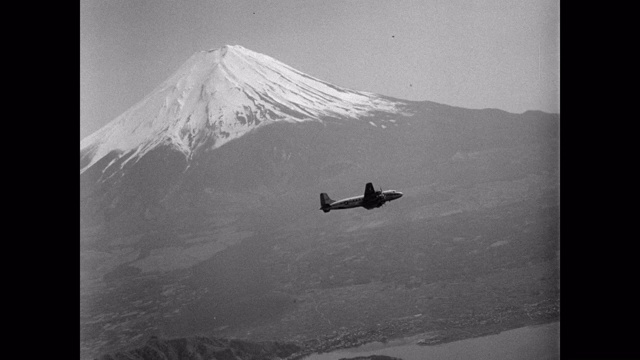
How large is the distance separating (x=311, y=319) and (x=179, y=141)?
1.84 m

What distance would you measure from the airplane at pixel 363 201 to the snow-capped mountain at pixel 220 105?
693 millimetres

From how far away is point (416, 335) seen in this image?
549cm

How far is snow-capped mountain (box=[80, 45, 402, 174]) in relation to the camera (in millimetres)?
5031

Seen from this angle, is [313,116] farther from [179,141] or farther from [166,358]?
[166,358]

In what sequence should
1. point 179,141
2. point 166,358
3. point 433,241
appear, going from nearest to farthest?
point 166,358 < point 179,141 < point 433,241

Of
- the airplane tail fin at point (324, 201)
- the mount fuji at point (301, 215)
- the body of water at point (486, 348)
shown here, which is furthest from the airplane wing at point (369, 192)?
the body of water at point (486, 348)

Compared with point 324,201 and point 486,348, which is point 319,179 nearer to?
point 324,201

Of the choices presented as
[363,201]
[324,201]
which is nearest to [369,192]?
[363,201]

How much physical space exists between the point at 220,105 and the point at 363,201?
145cm

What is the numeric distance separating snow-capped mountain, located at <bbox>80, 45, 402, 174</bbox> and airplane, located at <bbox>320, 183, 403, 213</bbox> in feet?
2.27

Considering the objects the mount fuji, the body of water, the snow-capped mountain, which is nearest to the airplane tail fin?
the mount fuji

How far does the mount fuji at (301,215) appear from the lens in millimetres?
4977
